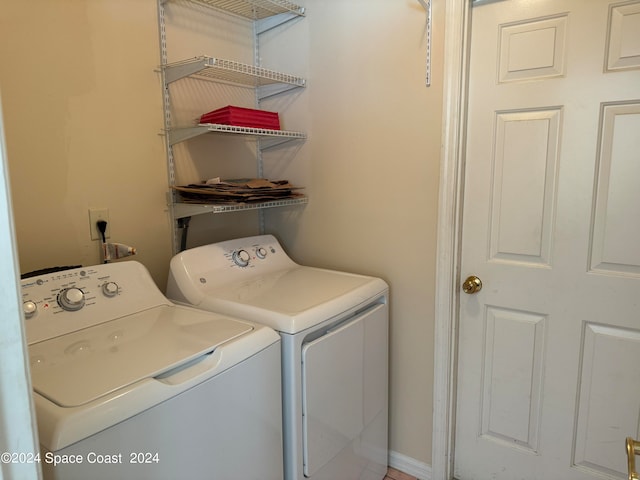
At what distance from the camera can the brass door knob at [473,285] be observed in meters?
1.76

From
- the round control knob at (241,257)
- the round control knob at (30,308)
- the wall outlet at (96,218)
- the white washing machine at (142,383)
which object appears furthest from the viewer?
the round control knob at (241,257)

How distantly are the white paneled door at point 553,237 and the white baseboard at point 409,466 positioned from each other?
10.4 inches

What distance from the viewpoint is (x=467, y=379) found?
1.84 metres

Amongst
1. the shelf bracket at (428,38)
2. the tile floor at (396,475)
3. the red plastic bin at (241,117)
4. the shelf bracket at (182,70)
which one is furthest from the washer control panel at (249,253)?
the tile floor at (396,475)

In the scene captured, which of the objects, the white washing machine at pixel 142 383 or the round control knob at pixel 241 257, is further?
the round control knob at pixel 241 257

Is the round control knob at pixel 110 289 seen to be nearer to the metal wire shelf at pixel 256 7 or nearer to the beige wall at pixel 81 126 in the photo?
the beige wall at pixel 81 126

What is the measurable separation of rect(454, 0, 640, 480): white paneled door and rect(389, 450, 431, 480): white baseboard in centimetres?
26

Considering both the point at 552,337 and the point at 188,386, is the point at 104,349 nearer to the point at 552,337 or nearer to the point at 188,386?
the point at 188,386

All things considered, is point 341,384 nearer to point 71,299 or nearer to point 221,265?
point 221,265

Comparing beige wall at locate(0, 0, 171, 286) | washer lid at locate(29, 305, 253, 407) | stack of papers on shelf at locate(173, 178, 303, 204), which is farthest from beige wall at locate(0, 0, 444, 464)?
washer lid at locate(29, 305, 253, 407)

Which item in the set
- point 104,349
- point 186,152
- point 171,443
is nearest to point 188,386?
point 171,443

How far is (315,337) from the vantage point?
1487 mm

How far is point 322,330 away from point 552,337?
867 mm

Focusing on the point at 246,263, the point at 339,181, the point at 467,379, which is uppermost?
the point at 339,181
